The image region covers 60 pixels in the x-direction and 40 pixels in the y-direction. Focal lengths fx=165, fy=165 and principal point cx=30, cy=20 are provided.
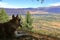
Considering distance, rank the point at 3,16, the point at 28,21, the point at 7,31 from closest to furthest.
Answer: the point at 7,31
the point at 28,21
the point at 3,16

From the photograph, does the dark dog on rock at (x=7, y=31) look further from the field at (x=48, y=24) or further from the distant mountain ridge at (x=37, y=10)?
the distant mountain ridge at (x=37, y=10)

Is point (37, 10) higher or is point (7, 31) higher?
point (37, 10)

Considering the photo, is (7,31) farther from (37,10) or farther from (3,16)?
(37,10)

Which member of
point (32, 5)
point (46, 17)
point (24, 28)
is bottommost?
point (24, 28)

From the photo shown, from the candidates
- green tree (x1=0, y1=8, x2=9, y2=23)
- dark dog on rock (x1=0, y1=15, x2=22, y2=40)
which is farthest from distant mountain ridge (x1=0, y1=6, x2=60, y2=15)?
dark dog on rock (x1=0, y1=15, x2=22, y2=40)

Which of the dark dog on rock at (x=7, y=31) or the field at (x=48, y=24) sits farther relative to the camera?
the field at (x=48, y=24)

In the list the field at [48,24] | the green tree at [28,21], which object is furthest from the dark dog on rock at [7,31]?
the field at [48,24]

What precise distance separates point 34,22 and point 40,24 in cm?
17

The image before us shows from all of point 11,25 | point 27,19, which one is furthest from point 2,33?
point 27,19

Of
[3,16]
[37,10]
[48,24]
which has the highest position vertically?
[37,10]

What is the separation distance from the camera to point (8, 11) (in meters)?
4.38

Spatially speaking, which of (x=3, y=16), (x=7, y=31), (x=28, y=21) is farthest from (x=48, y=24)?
(x=7, y=31)

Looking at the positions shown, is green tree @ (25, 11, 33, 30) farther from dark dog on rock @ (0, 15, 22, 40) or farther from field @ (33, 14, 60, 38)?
dark dog on rock @ (0, 15, 22, 40)

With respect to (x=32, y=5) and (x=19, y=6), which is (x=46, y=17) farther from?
(x=19, y=6)
